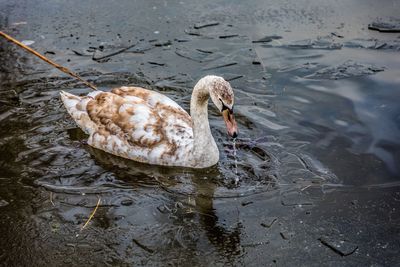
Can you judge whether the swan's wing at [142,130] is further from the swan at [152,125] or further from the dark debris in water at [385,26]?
the dark debris in water at [385,26]

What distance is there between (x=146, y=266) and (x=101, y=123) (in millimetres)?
2798

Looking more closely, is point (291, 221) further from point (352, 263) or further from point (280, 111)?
point (280, 111)

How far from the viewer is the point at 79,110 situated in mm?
7227

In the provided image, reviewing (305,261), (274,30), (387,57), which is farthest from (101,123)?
(387,57)

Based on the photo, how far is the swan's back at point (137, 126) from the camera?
644 cm

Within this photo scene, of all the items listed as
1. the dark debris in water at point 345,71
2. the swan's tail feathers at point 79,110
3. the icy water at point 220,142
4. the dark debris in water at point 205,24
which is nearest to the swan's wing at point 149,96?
the swan's tail feathers at point 79,110

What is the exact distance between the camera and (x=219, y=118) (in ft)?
24.5

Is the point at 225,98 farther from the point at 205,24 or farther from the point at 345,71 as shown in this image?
the point at 205,24

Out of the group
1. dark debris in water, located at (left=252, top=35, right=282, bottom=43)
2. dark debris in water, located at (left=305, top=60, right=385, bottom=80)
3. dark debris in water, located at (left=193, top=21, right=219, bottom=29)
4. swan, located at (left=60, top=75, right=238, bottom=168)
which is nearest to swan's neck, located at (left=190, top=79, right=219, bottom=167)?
swan, located at (left=60, top=75, right=238, bottom=168)

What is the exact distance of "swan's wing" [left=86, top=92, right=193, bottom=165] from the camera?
21.1 ft

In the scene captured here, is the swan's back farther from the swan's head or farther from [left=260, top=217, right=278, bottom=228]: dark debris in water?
[left=260, top=217, right=278, bottom=228]: dark debris in water

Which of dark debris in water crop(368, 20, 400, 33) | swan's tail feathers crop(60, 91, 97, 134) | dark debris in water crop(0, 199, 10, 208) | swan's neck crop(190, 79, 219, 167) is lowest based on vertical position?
dark debris in water crop(0, 199, 10, 208)

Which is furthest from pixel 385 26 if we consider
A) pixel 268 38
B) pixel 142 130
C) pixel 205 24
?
pixel 142 130

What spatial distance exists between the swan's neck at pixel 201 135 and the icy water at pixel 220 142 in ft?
0.54
